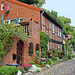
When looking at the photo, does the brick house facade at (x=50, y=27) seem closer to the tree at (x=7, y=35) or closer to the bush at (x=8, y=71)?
the tree at (x=7, y=35)

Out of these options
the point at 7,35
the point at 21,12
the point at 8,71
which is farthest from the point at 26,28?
the point at 8,71

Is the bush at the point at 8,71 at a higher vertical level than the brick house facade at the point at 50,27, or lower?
lower

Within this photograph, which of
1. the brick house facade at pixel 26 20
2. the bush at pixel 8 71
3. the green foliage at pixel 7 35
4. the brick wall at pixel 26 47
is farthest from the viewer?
the brick house facade at pixel 26 20

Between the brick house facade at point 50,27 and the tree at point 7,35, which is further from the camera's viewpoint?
the brick house facade at point 50,27

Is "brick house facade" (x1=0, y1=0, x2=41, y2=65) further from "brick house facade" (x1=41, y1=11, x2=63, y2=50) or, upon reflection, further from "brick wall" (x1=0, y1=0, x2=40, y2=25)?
"brick house facade" (x1=41, y1=11, x2=63, y2=50)

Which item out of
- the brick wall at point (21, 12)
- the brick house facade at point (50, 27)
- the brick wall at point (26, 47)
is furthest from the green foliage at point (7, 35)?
the brick house facade at point (50, 27)

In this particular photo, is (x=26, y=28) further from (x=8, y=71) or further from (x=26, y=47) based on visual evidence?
(x=8, y=71)

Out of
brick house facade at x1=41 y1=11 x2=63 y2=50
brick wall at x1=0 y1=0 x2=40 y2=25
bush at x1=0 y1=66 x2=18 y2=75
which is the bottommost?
bush at x1=0 y1=66 x2=18 y2=75

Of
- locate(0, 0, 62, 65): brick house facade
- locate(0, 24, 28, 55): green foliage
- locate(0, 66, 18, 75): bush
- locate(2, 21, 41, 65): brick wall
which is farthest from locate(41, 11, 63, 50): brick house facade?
locate(0, 66, 18, 75): bush

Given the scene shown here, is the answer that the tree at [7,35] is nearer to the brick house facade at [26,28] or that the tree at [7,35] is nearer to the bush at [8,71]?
the brick house facade at [26,28]

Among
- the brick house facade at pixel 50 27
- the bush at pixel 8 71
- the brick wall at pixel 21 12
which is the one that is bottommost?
the bush at pixel 8 71

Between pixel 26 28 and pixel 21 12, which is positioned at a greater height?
pixel 21 12

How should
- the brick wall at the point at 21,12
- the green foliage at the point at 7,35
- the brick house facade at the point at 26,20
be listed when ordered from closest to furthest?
the green foliage at the point at 7,35, the brick house facade at the point at 26,20, the brick wall at the point at 21,12

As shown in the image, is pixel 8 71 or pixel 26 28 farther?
pixel 26 28
